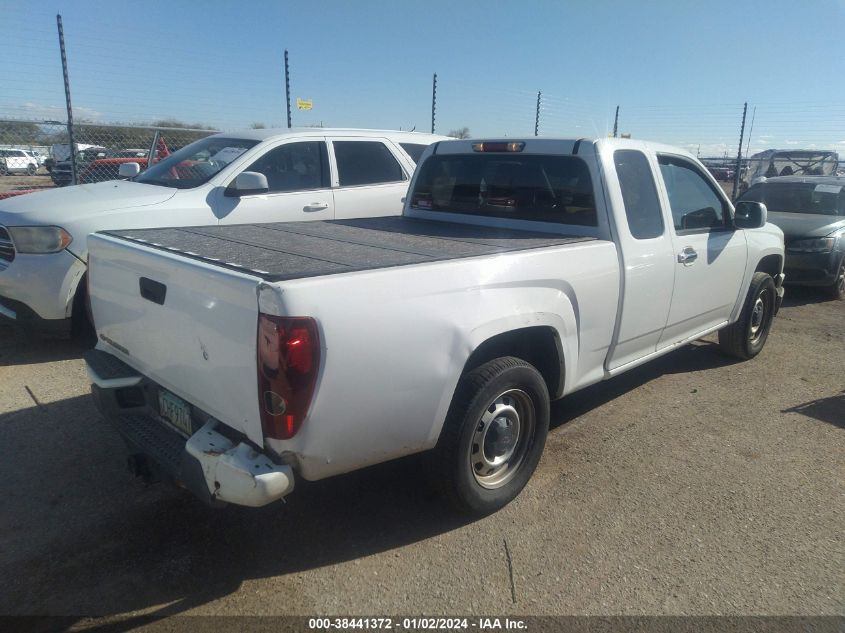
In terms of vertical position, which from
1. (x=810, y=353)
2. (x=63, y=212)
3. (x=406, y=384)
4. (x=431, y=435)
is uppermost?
(x=63, y=212)

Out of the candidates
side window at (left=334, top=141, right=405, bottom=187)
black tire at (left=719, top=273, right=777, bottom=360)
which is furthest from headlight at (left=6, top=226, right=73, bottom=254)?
black tire at (left=719, top=273, right=777, bottom=360)

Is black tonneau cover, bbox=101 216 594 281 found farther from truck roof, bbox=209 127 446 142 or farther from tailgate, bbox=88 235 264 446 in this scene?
truck roof, bbox=209 127 446 142

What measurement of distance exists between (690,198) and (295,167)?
3.80m

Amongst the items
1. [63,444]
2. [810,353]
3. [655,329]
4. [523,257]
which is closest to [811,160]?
[810,353]

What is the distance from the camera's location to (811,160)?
1784 cm

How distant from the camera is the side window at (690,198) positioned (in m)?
4.32

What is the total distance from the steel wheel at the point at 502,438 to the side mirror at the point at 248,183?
3.49 metres

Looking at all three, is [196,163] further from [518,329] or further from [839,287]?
[839,287]

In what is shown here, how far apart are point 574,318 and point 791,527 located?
1.50 m

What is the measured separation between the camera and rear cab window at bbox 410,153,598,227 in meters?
3.88

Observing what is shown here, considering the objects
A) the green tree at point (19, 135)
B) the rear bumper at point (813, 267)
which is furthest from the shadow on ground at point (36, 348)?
the rear bumper at point (813, 267)

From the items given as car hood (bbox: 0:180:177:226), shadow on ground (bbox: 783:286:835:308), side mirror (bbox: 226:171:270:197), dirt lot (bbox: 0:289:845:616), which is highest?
side mirror (bbox: 226:171:270:197)

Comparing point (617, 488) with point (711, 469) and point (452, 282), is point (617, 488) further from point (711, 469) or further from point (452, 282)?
point (452, 282)

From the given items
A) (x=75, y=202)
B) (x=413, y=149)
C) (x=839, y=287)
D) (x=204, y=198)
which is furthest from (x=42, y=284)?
(x=839, y=287)
